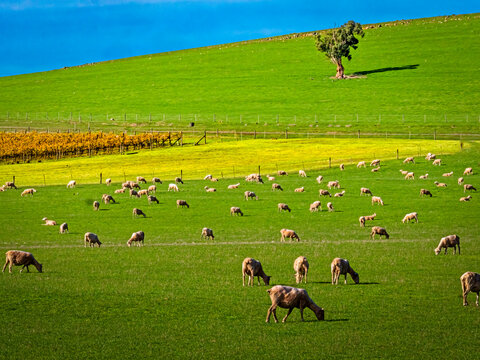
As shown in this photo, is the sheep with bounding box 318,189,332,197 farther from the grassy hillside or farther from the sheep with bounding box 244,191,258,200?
the grassy hillside

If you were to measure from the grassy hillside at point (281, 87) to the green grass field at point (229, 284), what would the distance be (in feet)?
197

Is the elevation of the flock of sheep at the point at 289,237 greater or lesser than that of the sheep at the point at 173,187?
lesser

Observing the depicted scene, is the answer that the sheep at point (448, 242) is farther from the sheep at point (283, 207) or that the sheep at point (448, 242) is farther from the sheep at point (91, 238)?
the sheep at point (283, 207)

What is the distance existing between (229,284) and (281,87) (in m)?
112

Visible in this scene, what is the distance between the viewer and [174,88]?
14288 centimetres

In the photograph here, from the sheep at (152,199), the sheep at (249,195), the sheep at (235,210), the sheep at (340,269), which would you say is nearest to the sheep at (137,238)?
the sheep at (235,210)

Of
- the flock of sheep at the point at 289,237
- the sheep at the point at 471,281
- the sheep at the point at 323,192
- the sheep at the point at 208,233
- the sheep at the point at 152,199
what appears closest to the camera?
the flock of sheep at the point at 289,237

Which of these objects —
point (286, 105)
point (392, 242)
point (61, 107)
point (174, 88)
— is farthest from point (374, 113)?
point (392, 242)

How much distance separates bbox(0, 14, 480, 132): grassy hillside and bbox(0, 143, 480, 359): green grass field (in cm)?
6017

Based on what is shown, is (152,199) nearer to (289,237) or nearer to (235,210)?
(235,210)

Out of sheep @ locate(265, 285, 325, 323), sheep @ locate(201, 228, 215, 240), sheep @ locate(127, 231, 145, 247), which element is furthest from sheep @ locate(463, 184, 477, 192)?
sheep @ locate(265, 285, 325, 323)

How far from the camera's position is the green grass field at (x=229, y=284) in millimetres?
18766

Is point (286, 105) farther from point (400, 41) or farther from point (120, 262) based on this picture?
point (120, 262)

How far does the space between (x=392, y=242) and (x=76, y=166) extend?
50.1 m
